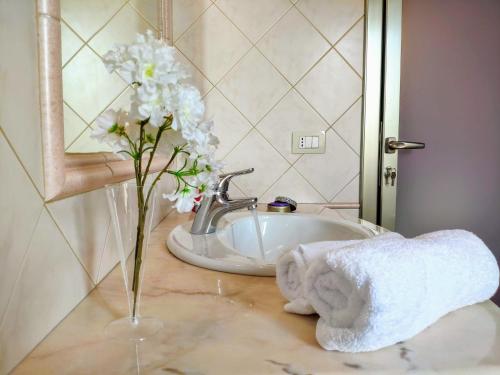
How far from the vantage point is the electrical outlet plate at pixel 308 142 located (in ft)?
4.82

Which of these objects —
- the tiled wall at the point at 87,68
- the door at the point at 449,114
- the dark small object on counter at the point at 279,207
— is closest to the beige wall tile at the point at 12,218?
the tiled wall at the point at 87,68

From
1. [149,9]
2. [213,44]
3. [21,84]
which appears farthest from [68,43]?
[213,44]

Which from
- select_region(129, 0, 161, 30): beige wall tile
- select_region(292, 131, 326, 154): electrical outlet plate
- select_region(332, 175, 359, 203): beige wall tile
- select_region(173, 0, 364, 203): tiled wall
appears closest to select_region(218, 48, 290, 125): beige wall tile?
select_region(173, 0, 364, 203): tiled wall

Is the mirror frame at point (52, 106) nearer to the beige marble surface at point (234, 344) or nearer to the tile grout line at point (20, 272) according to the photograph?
the tile grout line at point (20, 272)

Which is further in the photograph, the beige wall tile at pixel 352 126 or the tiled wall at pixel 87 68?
the beige wall tile at pixel 352 126

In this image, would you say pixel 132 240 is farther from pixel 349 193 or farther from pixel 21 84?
pixel 349 193

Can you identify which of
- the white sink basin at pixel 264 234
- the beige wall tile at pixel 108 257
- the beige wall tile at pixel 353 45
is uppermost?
the beige wall tile at pixel 353 45

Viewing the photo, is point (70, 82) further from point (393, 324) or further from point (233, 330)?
point (393, 324)

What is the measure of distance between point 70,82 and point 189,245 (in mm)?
395

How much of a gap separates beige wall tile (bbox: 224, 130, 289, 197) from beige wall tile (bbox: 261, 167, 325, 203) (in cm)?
2

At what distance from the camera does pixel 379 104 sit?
1.46m

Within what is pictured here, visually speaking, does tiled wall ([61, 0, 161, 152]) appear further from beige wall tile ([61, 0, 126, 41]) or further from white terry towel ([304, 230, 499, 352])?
white terry towel ([304, 230, 499, 352])

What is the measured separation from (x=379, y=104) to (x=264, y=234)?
685 millimetres

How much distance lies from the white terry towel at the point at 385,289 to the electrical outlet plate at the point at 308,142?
3.29 ft
